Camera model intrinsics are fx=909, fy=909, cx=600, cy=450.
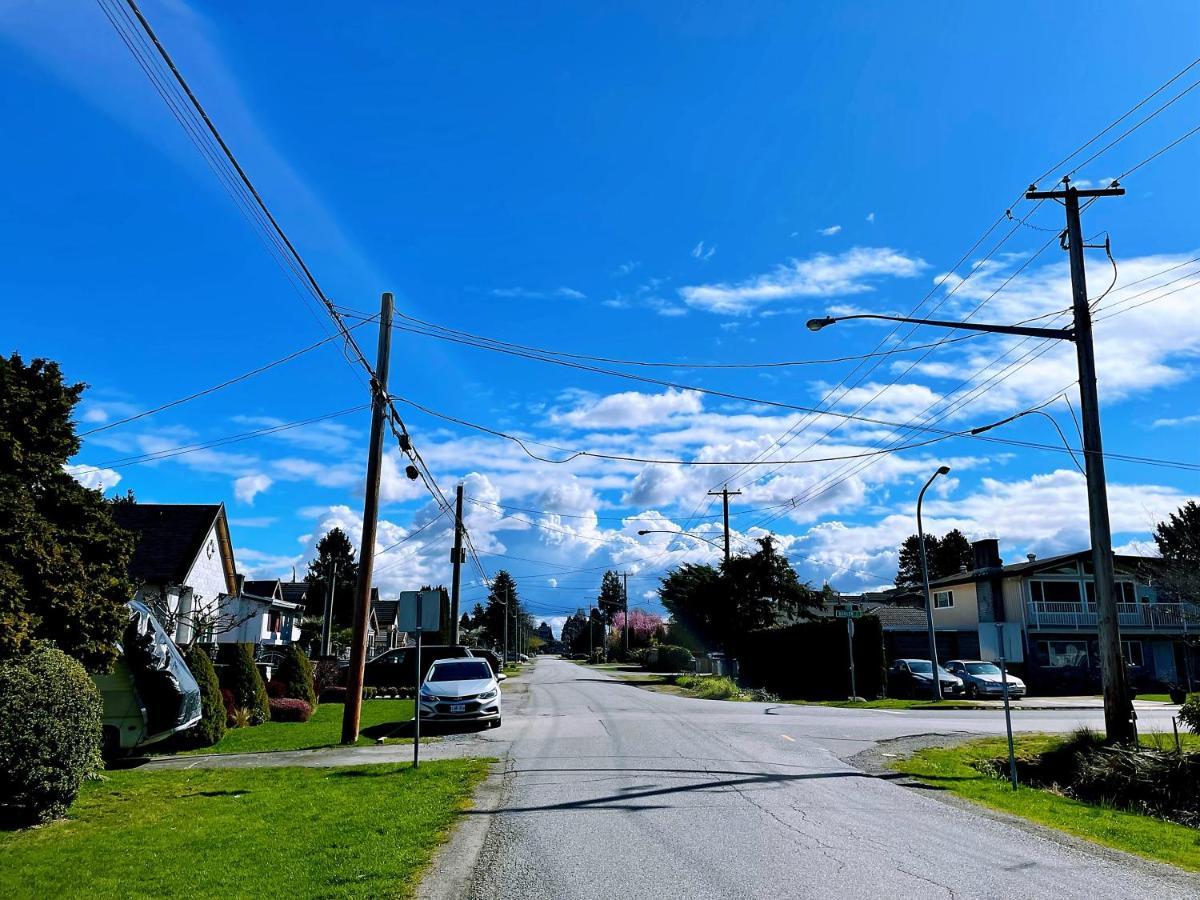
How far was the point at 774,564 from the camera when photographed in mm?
44812

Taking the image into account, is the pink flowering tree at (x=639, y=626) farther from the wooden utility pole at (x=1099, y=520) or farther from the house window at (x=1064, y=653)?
the wooden utility pole at (x=1099, y=520)

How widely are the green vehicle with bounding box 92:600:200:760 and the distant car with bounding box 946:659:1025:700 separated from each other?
97.8 ft

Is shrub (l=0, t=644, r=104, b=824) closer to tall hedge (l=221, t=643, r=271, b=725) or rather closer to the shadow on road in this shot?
the shadow on road

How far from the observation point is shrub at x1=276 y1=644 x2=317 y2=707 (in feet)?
86.0

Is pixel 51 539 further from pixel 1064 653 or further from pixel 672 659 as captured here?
pixel 672 659

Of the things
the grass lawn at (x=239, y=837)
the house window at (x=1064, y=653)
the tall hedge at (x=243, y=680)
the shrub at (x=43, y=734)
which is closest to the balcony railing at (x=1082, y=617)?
the house window at (x=1064, y=653)

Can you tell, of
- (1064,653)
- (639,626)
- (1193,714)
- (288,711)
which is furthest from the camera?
(639,626)

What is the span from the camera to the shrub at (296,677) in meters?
26.2

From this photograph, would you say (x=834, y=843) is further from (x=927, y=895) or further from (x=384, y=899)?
(x=384, y=899)

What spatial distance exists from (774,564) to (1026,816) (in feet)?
114

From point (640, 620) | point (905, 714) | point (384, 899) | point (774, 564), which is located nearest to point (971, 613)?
point (774, 564)

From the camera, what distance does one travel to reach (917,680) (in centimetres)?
3556

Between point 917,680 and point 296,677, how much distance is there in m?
23.3

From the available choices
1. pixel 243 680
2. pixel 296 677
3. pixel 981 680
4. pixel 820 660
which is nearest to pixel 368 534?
pixel 243 680
